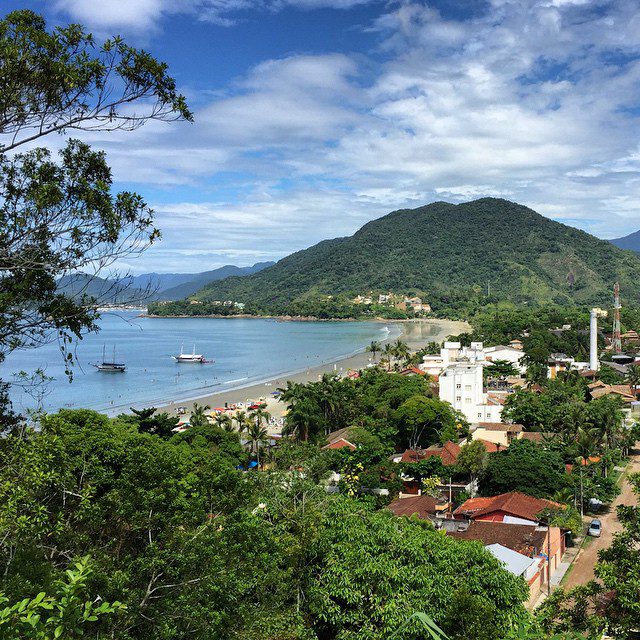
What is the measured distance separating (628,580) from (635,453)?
23.6 m

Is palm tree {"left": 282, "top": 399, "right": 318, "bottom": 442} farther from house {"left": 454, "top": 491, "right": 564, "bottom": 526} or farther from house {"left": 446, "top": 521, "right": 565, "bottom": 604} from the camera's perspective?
house {"left": 446, "top": 521, "right": 565, "bottom": 604}

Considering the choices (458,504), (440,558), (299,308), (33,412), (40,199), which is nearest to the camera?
(40,199)

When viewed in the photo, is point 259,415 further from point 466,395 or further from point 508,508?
point 508,508

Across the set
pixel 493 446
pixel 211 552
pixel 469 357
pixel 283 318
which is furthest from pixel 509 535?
pixel 283 318

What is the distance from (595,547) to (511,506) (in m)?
2.76

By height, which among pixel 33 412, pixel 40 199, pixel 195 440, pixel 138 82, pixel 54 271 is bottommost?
pixel 195 440

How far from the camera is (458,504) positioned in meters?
20.5

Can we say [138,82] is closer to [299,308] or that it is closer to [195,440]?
[195,440]

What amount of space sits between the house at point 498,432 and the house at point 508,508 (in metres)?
7.76

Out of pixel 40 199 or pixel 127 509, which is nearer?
pixel 40 199

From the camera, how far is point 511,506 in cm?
1797

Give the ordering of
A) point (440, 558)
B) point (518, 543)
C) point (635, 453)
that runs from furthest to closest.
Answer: point (635, 453), point (518, 543), point (440, 558)

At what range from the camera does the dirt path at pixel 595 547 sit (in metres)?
15.7

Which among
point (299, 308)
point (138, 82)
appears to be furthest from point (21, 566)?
point (299, 308)
